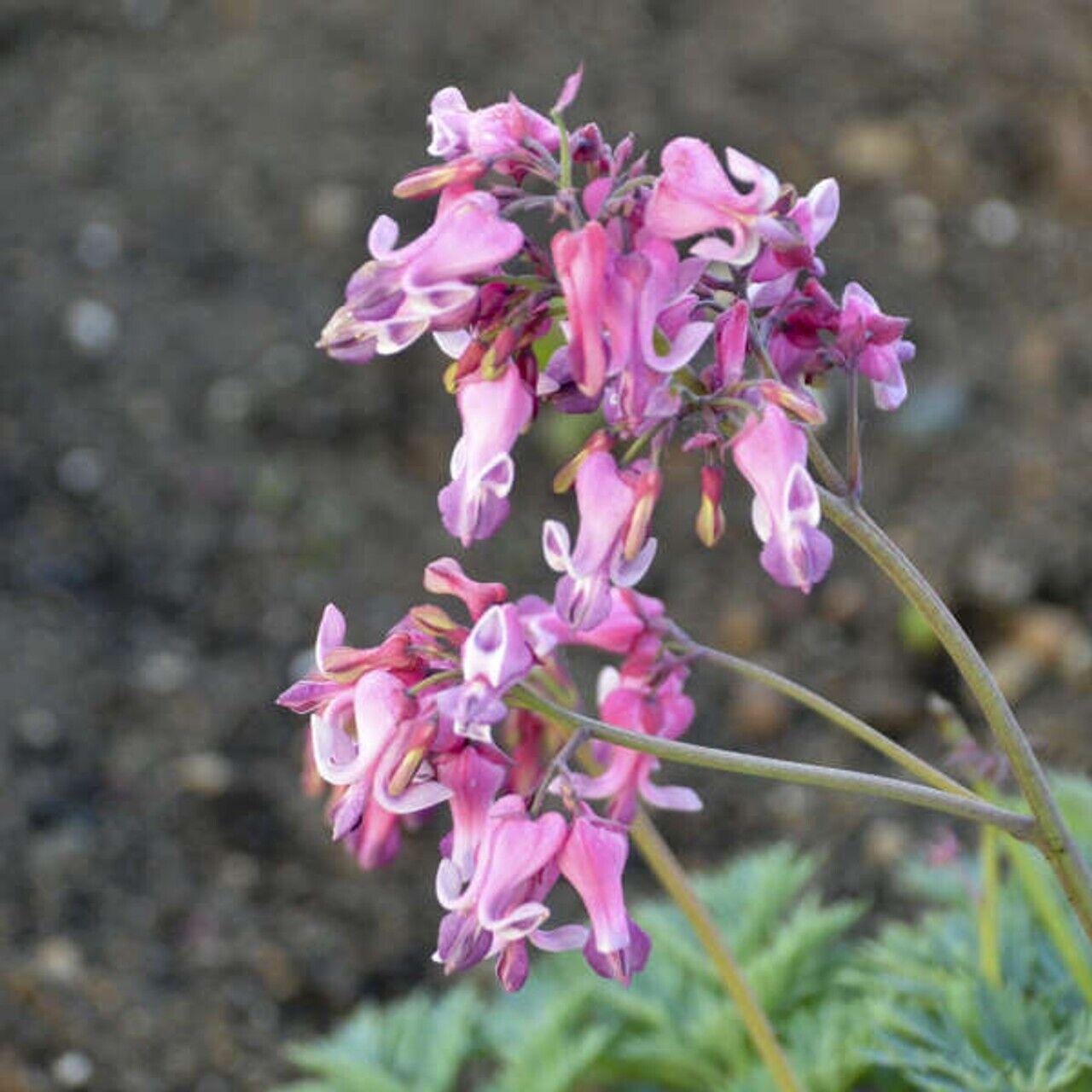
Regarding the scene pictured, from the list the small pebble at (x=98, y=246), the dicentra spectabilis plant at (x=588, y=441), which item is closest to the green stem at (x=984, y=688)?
the dicentra spectabilis plant at (x=588, y=441)

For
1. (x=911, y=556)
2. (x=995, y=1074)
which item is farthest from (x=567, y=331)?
(x=911, y=556)

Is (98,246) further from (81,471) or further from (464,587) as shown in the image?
(464,587)

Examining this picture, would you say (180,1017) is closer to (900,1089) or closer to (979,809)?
(900,1089)

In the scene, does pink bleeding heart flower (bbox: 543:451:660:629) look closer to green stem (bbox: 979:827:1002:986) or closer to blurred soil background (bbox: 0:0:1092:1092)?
green stem (bbox: 979:827:1002:986)

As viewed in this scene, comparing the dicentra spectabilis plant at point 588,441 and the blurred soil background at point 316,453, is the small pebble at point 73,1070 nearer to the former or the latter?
the blurred soil background at point 316,453

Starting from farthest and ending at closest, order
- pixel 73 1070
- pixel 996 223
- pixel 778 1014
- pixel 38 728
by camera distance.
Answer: pixel 996 223, pixel 38 728, pixel 73 1070, pixel 778 1014

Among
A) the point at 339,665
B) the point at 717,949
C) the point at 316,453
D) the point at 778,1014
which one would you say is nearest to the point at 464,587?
the point at 339,665

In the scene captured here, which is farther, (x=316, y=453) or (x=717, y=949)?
(x=316, y=453)
